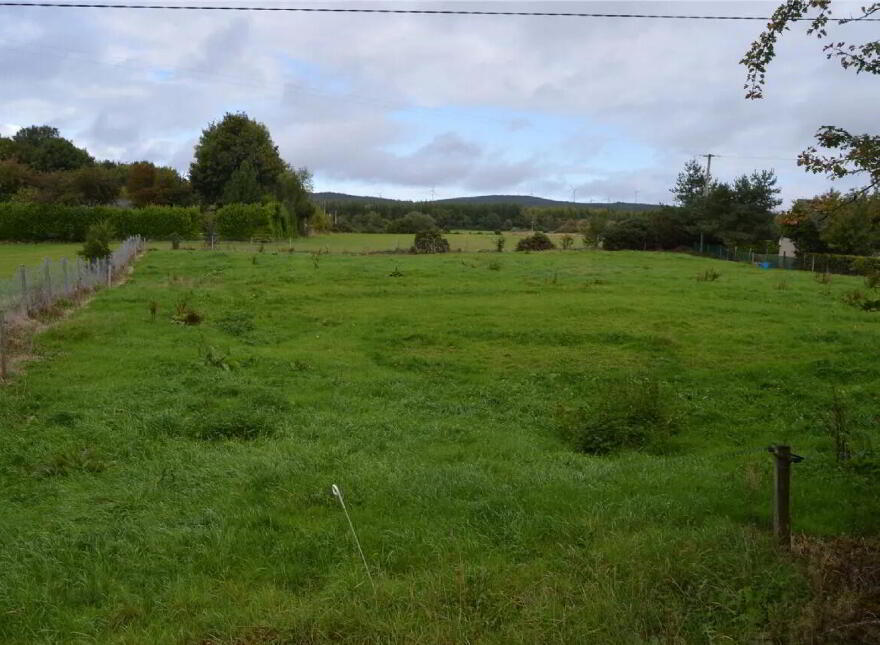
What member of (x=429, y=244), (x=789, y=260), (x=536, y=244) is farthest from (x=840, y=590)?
(x=536, y=244)

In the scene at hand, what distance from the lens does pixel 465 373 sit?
1260 centimetres

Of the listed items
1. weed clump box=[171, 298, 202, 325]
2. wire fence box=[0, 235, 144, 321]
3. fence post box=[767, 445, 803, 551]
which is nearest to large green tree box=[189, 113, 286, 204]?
wire fence box=[0, 235, 144, 321]

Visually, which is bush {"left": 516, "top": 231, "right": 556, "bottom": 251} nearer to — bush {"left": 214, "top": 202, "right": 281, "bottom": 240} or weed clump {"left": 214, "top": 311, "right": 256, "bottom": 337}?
bush {"left": 214, "top": 202, "right": 281, "bottom": 240}

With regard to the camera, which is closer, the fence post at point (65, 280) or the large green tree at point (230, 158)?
the fence post at point (65, 280)

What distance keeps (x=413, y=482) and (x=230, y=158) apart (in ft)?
209

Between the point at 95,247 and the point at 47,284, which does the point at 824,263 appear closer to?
the point at 95,247

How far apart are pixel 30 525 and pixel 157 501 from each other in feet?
3.13

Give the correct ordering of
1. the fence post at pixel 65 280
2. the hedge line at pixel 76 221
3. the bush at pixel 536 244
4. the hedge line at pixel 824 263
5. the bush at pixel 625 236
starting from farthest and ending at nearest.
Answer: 1. the bush at pixel 625 236
2. the bush at pixel 536 244
3. the hedge line at pixel 76 221
4. the hedge line at pixel 824 263
5. the fence post at pixel 65 280

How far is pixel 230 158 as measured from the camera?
65062 millimetres

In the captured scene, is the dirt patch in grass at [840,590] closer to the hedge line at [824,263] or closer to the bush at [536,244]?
the hedge line at [824,263]

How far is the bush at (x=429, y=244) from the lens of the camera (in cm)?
4506

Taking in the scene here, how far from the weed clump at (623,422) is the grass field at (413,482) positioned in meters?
0.09

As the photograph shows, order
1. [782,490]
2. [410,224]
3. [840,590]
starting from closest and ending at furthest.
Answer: [840,590]
[782,490]
[410,224]

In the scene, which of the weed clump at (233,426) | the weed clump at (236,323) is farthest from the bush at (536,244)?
the weed clump at (233,426)
